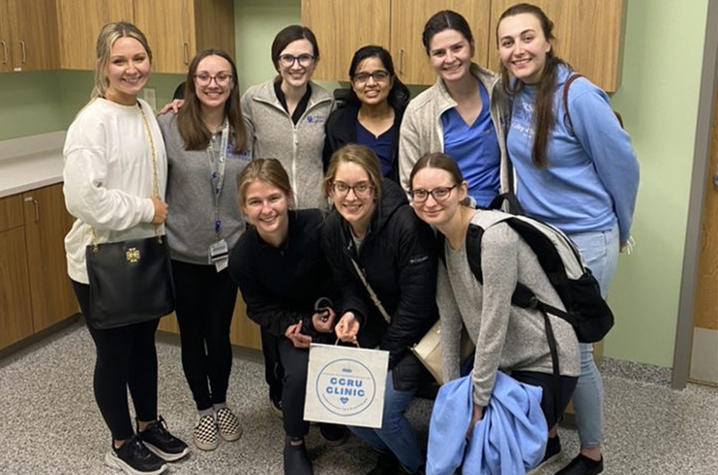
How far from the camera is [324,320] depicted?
8.32 ft

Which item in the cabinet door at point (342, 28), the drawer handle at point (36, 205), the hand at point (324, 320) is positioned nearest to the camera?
the hand at point (324, 320)

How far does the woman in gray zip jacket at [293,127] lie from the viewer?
2.81m

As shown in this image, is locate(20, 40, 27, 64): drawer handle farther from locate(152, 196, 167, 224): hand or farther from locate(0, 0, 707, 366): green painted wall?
locate(152, 196, 167, 224): hand

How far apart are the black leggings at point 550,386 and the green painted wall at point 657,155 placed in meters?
1.21

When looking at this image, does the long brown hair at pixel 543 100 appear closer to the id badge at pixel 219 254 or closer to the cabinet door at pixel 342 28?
the cabinet door at pixel 342 28

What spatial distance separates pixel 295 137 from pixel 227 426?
109cm

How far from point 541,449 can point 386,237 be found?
746 mm

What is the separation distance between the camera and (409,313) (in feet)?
7.81

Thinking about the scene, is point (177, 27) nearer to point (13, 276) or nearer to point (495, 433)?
point (13, 276)

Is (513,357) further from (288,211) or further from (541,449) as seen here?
(288,211)

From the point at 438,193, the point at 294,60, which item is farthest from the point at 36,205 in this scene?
the point at 438,193

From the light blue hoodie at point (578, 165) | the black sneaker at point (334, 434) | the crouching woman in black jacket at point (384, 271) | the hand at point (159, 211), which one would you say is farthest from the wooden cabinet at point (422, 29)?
the black sneaker at point (334, 434)

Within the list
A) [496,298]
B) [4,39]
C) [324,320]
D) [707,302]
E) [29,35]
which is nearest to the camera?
[496,298]

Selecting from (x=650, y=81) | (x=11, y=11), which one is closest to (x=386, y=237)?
(x=650, y=81)
